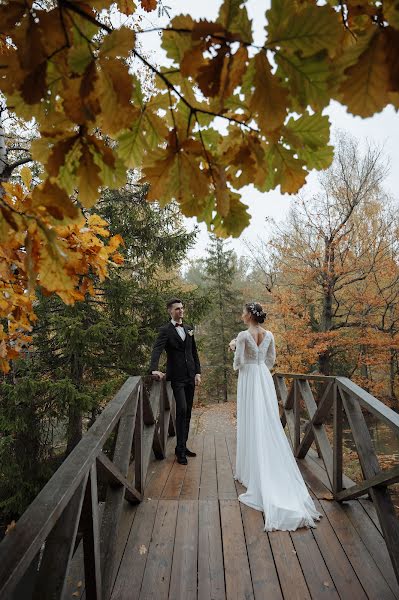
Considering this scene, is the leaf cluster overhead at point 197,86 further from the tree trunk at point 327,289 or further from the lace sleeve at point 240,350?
the tree trunk at point 327,289

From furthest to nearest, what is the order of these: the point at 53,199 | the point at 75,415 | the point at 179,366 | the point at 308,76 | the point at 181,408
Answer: the point at 75,415
the point at 179,366
the point at 181,408
the point at 53,199
the point at 308,76

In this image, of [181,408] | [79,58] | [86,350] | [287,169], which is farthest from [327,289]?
[79,58]

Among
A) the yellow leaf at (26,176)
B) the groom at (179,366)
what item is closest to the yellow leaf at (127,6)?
the yellow leaf at (26,176)

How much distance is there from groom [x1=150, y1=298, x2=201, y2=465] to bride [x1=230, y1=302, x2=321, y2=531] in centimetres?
63

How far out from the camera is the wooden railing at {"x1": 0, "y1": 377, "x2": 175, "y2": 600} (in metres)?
1.03

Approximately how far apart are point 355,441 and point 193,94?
2442 mm

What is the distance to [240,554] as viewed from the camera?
2.26m

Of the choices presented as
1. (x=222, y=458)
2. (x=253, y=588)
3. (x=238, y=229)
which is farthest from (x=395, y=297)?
(x=238, y=229)

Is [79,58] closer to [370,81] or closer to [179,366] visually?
[370,81]

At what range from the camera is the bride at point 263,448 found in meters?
2.65

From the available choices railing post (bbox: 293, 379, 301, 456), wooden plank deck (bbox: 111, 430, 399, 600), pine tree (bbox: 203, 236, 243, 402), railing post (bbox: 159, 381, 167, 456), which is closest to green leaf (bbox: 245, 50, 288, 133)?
wooden plank deck (bbox: 111, 430, 399, 600)

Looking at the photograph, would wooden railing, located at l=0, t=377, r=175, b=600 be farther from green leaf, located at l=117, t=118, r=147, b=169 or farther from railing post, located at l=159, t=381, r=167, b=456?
railing post, located at l=159, t=381, r=167, b=456

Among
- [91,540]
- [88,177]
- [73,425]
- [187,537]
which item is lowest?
[73,425]

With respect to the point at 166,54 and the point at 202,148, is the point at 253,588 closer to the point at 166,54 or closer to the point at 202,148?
the point at 202,148
